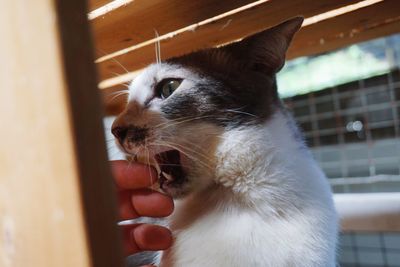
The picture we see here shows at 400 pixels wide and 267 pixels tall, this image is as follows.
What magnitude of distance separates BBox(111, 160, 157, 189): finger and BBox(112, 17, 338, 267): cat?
0.03m

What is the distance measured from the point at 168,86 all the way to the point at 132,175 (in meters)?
0.22

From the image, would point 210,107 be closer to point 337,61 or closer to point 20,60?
point 20,60

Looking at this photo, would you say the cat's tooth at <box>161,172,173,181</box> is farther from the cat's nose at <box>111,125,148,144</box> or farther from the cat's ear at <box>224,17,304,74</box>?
the cat's ear at <box>224,17,304,74</box>

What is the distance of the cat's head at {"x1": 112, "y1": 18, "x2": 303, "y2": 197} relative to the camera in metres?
0.73

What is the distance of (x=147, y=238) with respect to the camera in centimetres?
69

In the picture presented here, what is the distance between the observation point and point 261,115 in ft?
2.70

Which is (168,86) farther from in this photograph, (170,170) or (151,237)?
(151,237)

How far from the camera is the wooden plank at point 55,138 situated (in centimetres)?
31

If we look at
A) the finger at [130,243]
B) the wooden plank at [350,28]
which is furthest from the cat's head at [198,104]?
the wooden plank at [350,28]

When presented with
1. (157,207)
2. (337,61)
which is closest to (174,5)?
(157,207)

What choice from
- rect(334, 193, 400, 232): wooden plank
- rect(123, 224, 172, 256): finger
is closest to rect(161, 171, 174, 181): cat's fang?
rect(123, 224, 172, 256): finger

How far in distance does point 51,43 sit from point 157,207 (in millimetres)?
429

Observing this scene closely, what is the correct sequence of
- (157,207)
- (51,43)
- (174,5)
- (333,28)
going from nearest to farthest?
(51,43) < (157,207) < (174,5) < (333,28)

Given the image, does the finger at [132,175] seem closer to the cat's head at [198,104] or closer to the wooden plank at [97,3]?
the cat's head at [198,104]
